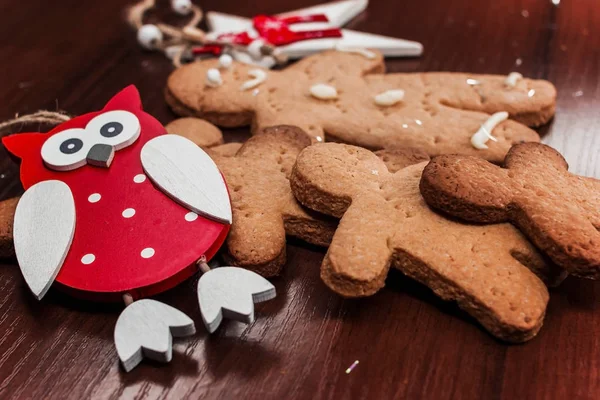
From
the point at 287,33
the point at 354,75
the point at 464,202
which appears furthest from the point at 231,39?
the point at 464,202

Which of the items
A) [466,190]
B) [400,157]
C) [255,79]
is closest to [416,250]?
[466,190]

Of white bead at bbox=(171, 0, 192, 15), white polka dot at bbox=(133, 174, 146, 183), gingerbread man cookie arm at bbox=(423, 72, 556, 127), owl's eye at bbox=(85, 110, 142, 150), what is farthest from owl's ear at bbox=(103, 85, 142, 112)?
white bead at bbox=(171, 0, 192, 15)

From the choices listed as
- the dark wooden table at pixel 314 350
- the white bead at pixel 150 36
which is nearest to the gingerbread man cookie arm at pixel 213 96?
the white bead at pixel 150 36

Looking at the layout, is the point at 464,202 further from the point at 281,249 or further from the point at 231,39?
the point at 231,39

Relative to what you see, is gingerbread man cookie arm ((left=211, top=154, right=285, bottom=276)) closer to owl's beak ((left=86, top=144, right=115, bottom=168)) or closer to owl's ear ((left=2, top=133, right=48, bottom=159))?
owl's beak ((left=86, top=144, right=115, bottom=168))

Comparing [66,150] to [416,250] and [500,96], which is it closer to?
[416,250]

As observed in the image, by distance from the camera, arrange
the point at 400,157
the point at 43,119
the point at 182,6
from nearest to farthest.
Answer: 1. the point at 400,157
2. the point at 43,119
3. the point at 182,6
